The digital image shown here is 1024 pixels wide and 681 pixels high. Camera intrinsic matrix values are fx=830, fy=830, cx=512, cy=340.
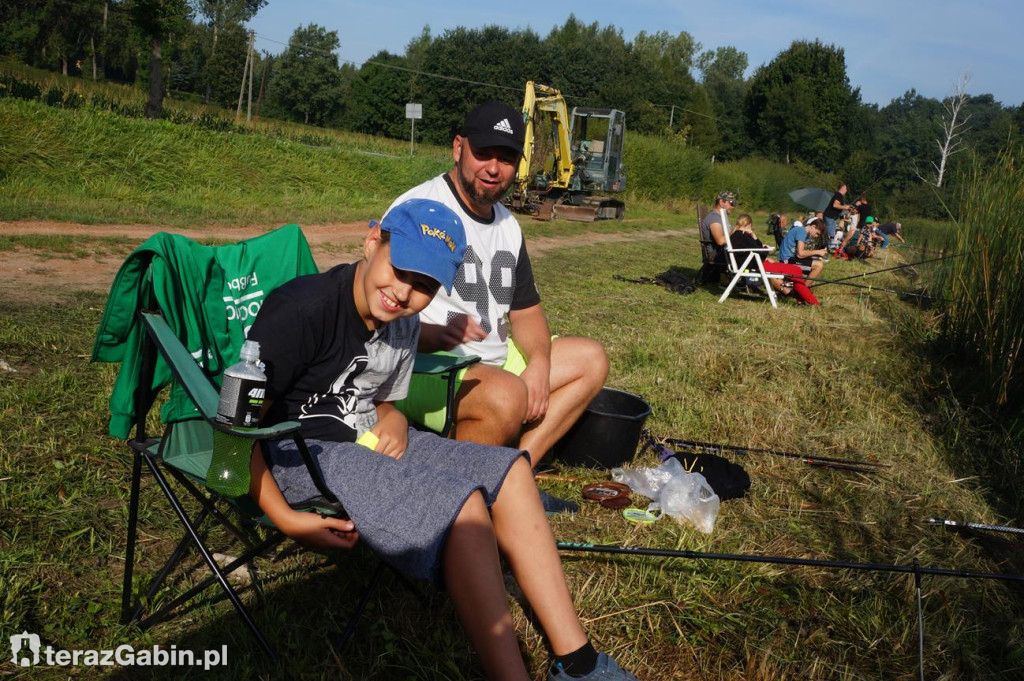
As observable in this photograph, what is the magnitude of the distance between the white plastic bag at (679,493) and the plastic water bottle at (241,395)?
2082mm

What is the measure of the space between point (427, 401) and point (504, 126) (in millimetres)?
1223

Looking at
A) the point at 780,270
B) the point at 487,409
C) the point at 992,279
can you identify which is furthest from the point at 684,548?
the point at 780,270

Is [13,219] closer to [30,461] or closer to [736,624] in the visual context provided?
[30,461]

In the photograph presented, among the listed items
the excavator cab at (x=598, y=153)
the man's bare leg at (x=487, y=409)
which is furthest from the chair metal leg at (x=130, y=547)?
the excavator cab at (x=598, y=153)

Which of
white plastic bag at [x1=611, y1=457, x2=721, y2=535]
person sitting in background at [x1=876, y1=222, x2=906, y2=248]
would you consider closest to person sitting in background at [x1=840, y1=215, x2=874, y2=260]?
person sitting in background at [x1=876, y1=222, x2=906, y2=248]

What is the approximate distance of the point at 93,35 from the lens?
59.8 meters

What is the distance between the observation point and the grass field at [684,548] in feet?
8.20

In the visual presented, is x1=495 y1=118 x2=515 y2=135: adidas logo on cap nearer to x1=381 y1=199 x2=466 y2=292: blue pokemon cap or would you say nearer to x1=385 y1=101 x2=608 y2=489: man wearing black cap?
x1=385 y1=101 x2=608 y2=489: man wearing black cap

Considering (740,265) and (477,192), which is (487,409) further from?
(740,265)

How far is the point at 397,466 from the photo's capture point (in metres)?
2.22

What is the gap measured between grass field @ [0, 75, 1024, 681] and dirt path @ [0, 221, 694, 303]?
51 cm

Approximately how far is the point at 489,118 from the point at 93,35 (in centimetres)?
6721

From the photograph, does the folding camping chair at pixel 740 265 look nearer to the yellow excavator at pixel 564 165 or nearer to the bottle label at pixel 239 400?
the yellow excavator at pixel 564 165

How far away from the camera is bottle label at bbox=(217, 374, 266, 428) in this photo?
1.94 meters
